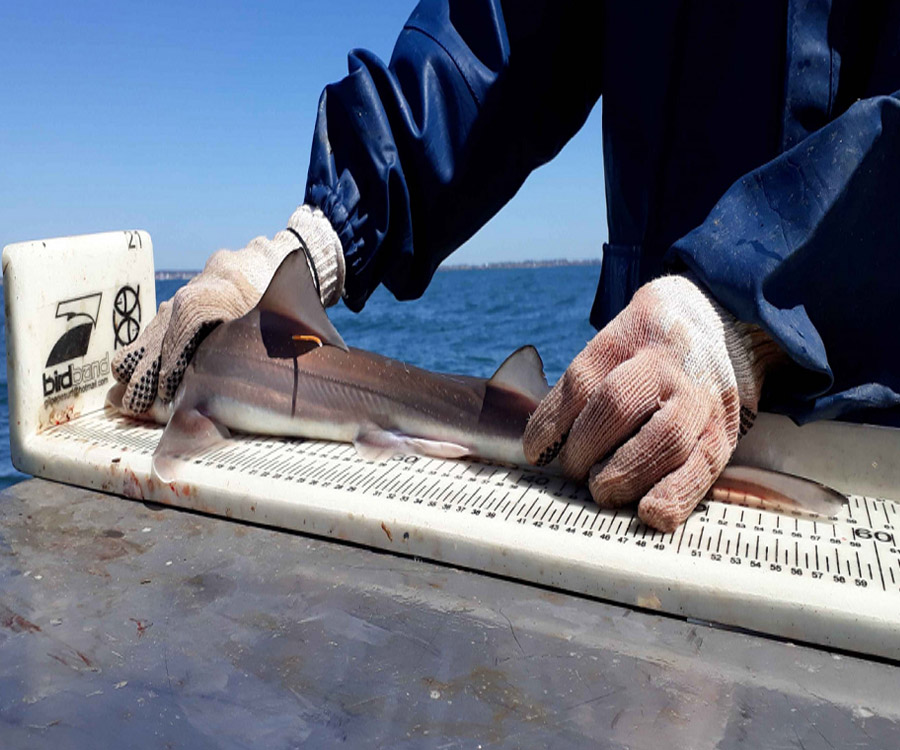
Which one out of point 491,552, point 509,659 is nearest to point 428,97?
point 491,552

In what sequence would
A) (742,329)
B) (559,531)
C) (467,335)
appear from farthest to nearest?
(467,335) → (742,329) → (559,531)

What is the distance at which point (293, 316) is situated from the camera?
222 centimetres

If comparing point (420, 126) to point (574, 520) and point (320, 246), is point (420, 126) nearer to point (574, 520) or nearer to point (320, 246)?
point (320, 246)

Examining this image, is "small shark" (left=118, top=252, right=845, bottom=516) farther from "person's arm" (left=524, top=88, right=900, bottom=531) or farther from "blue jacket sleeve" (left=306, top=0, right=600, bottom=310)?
"blue jacket sleeve" (left=306, top=0, right=600, bottom=310)

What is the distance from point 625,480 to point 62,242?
64.2 inches

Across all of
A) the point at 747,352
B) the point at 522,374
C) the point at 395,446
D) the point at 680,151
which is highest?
the point at 680,151

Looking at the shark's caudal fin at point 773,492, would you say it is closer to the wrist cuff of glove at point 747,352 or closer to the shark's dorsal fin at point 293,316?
the wrist cuff of glove at point 747,352

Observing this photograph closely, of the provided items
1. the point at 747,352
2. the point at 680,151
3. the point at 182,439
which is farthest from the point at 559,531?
the point at 680,151

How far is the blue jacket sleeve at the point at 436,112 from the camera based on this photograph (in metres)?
2.51

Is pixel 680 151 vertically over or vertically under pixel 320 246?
over

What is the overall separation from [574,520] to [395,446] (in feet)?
1.97

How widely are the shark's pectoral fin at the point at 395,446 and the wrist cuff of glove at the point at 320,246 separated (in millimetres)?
708

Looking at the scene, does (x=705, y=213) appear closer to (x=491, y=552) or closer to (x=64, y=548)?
(x=491, y=552)

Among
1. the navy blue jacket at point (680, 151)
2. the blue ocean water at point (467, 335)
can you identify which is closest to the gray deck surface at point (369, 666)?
the navy blue jacket at point (680, 151)
